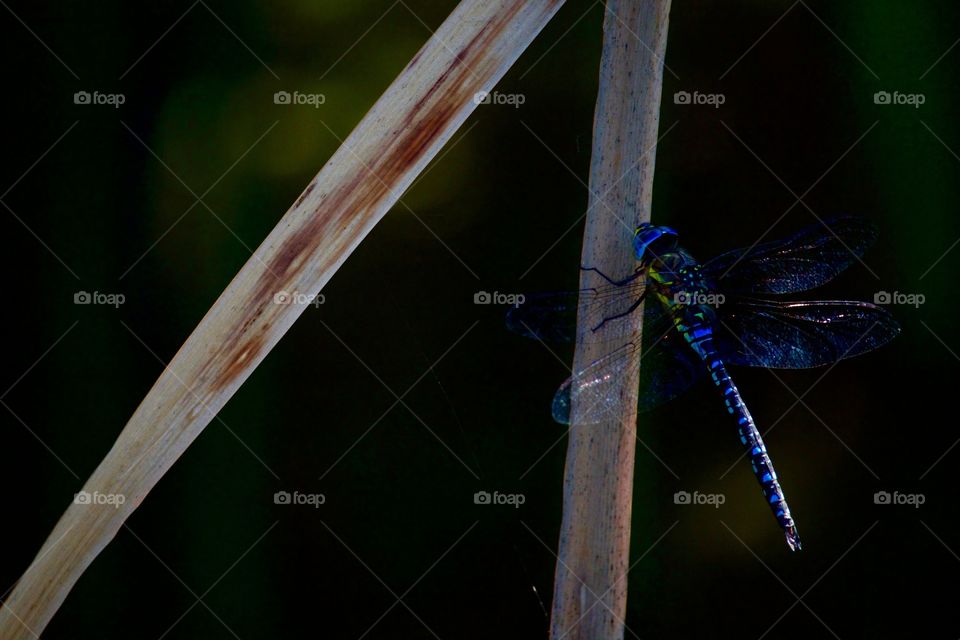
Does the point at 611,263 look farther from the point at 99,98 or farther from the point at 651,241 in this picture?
the point at 99,98

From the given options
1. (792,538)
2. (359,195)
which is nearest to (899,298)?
(792,538)

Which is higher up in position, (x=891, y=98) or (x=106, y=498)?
(x=891, y=98)

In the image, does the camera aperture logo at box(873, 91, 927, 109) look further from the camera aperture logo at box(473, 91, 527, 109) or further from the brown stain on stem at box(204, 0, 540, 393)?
the brown stain on stem at box(204, 0, 540, 393)

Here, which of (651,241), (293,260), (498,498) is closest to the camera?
(293,260)

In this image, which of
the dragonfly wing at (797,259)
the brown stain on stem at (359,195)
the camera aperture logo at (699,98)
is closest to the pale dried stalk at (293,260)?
the brown stain on stem at (359,195)

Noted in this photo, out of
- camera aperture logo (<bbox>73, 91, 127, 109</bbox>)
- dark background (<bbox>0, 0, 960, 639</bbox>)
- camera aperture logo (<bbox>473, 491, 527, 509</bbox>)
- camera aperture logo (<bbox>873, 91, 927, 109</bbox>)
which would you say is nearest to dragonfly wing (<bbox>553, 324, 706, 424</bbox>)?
dark background (<bbox>0, 0, 960, 639</bbox>)

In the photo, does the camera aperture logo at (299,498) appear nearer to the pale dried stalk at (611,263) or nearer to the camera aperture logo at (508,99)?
the pale dried stalk at (611,263)
